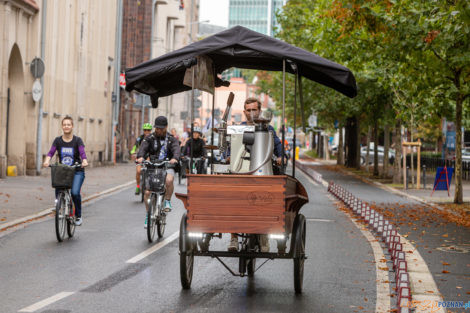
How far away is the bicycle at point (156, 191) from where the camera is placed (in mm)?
12445

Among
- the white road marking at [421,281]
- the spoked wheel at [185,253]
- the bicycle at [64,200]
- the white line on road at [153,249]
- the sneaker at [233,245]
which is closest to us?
the spoked wheel at [185,253]

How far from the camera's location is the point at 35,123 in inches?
1140

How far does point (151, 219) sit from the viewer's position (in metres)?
12.3

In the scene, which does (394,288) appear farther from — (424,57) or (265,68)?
(424,57)

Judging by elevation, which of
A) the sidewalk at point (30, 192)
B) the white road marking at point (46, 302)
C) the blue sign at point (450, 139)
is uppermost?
the blue sign at point (450, 139)

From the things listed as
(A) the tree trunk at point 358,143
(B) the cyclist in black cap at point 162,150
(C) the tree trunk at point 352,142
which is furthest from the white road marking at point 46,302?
(C) the tree trunk at point 352,142

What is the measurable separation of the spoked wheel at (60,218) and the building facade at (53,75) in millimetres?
13784

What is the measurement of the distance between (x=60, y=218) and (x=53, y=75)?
69.8 feet

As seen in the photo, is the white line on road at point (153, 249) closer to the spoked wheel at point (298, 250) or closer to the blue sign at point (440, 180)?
the spoked wheel at point (298, 250)

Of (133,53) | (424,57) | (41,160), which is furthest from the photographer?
(133,53)

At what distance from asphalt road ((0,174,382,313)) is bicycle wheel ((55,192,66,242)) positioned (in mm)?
164

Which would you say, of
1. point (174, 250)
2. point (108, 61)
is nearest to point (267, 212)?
point (174, 250)

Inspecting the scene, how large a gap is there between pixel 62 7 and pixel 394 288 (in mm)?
27274

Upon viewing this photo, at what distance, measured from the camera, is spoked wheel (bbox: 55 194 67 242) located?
12.0 metres
